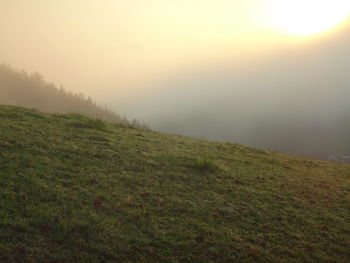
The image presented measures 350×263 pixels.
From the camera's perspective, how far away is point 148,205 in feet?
38.2

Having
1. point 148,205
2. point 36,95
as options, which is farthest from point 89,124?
point 36,95

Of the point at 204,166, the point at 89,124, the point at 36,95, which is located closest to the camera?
the point at 204,166

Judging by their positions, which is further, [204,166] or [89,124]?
[89,124]

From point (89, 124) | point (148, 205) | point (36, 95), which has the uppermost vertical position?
point (36, 95)

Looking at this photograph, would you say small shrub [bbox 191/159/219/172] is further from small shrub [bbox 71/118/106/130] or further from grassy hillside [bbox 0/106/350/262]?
small shrub [bbox 71/118/106/130]

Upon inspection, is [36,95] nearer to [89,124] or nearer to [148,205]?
[89,124]

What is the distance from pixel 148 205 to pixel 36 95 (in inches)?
3573

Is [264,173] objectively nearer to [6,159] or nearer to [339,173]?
[339,173]

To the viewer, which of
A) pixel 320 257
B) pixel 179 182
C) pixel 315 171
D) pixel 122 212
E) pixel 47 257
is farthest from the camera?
pixel 315 171

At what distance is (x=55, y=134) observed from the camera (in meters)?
18.0

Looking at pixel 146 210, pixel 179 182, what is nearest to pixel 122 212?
pixel 146 210

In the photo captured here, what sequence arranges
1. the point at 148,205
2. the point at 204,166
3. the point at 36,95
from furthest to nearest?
the point at 36,95 < the point at 204,166 < the point at 148,205

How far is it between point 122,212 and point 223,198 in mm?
4643

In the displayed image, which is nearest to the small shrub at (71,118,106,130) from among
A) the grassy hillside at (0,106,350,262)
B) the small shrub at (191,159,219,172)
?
the grassy hillside at (0,106,350,262)
